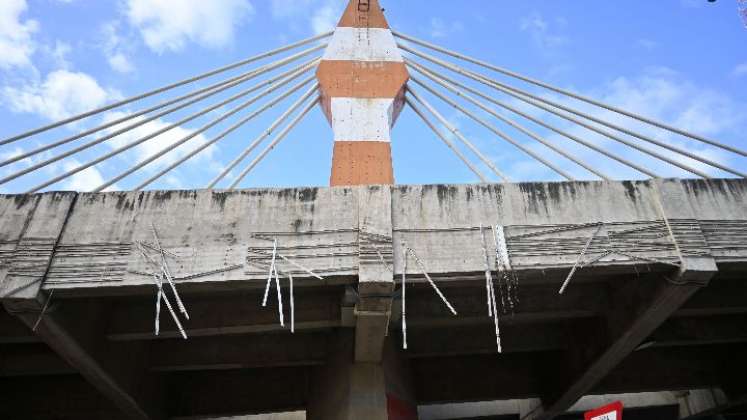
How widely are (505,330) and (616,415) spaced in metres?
6.97

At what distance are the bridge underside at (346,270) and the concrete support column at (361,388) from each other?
0.04 metres

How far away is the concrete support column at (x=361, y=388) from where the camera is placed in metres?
11.2

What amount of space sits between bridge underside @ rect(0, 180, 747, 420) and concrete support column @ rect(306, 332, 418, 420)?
0.04 meters

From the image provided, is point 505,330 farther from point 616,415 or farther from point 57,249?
point 57,249

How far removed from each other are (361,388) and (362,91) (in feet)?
27.0

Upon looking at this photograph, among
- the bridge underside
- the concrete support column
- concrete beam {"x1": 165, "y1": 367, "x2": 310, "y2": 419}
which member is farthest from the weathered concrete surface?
concrete beam {"x1": 165, "y1": 367, "x2": 310, "y2": 419}

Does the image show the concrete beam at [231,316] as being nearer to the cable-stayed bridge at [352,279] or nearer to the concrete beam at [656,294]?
the cable-stayed bridge at [352,279]

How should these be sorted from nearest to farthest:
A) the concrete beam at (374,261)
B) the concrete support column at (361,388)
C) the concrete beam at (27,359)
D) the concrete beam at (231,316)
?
the concrete beam at (374,261)
the concrete beam at (231,316)
the concrete support column at (361,388)
the concrete beam at (27,359)

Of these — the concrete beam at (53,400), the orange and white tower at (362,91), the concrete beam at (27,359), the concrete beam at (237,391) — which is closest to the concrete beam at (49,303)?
the concrete beam at (27,359)

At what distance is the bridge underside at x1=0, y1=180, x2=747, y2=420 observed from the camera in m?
9.47

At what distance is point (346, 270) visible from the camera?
945 centimetres

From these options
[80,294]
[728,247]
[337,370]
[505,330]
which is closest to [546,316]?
[505,330]

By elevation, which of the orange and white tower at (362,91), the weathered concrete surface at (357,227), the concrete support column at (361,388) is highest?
the orange and white tower at (362,91)

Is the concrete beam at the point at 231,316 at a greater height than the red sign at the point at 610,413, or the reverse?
the concrete beam at the point at 231,316
